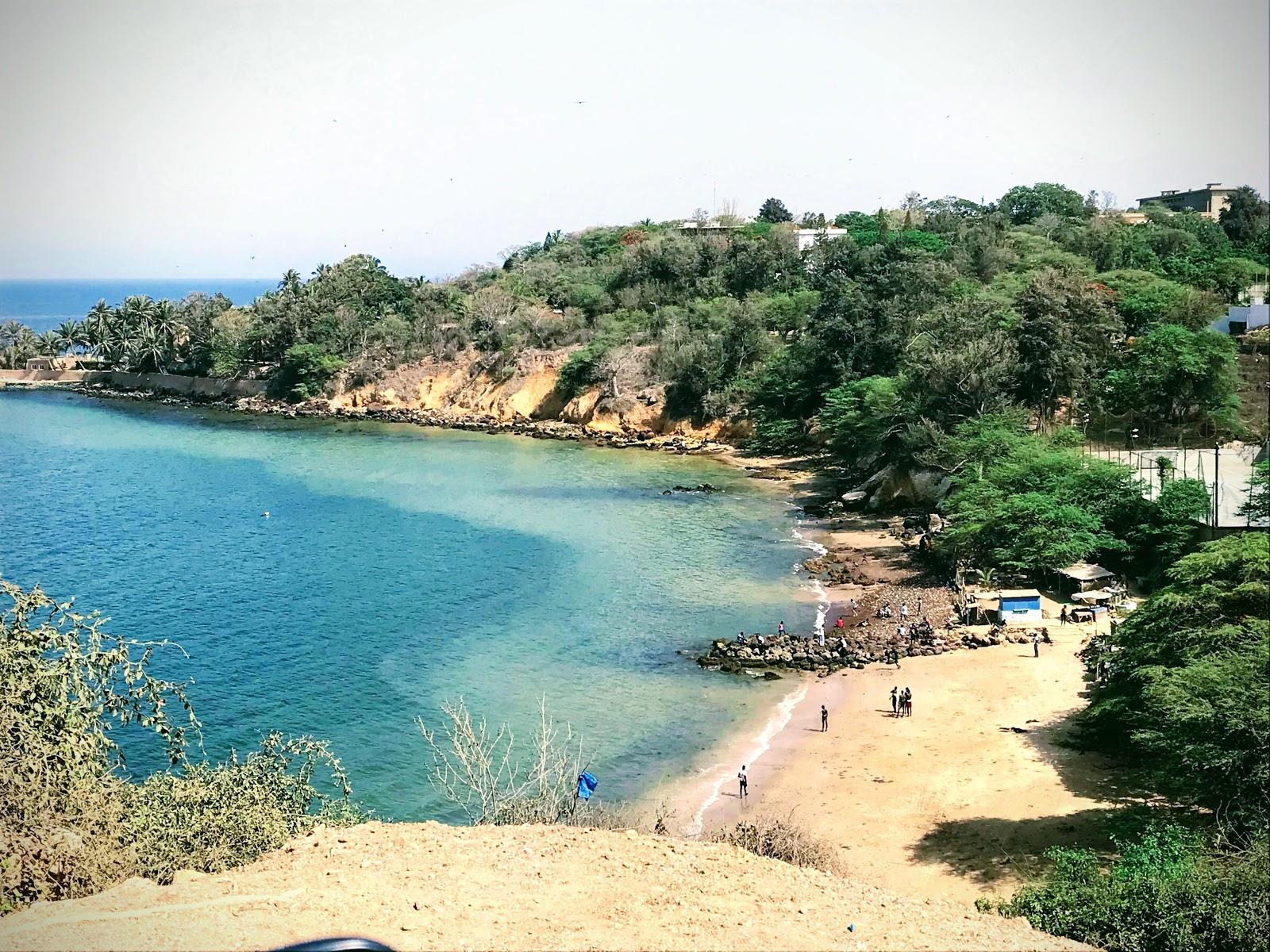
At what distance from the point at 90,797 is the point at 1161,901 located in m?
14.5

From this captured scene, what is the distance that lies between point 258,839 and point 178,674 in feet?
52.9

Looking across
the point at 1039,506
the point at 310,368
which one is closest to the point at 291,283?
the point at 310,368

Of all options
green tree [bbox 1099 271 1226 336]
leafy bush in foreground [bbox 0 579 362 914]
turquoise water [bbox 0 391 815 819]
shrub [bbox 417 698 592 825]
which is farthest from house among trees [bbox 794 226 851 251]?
leafy bush in foreground [bbox 0 579 362 914]

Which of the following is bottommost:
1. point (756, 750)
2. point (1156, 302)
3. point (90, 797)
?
point (756, 750)

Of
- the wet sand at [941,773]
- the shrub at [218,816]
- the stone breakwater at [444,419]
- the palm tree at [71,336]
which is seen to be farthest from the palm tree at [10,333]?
the shrub at [218,816]

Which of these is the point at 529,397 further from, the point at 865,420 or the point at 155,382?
the point at 155,382

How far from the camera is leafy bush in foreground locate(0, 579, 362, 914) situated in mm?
14539

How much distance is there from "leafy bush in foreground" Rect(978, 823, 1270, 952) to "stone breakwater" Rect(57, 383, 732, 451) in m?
40.2

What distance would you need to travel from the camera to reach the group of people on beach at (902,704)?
28.0m

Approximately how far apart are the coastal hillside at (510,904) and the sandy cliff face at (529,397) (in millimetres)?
54140

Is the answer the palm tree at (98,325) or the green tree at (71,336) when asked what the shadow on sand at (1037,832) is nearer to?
the palm tree at (98,325)

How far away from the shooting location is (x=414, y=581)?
1614 inches

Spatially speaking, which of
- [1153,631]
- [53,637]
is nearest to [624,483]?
[1153,631]

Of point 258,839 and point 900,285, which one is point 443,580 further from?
point 900,285
